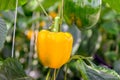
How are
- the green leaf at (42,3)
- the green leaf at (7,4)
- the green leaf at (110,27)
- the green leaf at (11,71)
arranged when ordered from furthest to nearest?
the green leaf at (110,27) → the green leaf at (42,3) → the green leaf at (7,4) → the green leaf at (11,71)

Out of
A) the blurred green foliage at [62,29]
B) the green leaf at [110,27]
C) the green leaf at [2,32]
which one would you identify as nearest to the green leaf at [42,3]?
the blurred green foliage at [62,29]

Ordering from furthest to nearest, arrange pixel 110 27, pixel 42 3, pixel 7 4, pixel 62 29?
pixel 110 27 < pixel 62 29 < pixel 42 3 < pixel 7 4

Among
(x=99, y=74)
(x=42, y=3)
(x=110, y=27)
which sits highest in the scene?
(x=42, y=3)

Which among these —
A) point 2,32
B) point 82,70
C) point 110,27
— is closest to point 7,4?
point 2,32

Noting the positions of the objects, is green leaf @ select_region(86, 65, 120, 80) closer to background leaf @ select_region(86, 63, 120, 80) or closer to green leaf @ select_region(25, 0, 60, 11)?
background leaf @ select_region(86, 63, 120, 80)

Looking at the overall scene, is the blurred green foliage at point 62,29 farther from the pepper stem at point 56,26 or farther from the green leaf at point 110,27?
the pepper stem at point 56,26

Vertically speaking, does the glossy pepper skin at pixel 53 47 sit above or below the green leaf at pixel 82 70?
above

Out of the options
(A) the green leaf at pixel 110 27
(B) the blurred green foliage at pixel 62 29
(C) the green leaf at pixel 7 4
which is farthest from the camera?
(A) the green leaf at pixel 110 27

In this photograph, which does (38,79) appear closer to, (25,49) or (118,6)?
(25,49)

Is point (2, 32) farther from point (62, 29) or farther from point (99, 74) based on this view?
point (62, 29)

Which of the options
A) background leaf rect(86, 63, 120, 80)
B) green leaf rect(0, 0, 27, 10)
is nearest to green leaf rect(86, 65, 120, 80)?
background leaf rect(86, 63, 120, 80)
